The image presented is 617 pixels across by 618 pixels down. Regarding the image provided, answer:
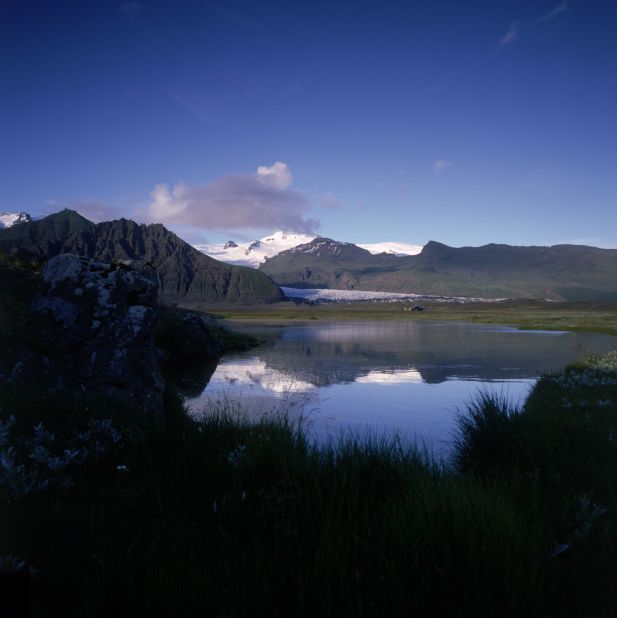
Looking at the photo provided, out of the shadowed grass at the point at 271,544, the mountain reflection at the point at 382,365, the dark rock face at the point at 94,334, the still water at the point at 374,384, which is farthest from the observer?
the mountain reflection at the point at 382,365

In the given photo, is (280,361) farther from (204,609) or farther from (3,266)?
(204,609)

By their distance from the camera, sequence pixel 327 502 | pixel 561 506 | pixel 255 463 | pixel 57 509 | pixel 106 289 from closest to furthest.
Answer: pixel 57 509
pixel 327 502
pixel 561 506
pixel 255 463
pixel 106 289

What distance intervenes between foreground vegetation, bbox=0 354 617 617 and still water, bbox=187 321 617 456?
2496 millimetres

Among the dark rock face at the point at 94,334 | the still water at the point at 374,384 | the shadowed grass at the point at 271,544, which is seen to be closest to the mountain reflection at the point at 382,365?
the still water at the point at 374,384

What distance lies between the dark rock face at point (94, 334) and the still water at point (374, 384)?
183 centimetres

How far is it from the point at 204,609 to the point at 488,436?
6.04 meters

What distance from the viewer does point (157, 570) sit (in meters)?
3.32

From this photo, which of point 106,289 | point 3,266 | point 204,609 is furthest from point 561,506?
point 3,266

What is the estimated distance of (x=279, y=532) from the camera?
401cm

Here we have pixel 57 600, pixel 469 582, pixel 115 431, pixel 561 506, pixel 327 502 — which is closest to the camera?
pixel 57 600

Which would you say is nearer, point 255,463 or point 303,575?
point 303,575

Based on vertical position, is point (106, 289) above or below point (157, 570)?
above

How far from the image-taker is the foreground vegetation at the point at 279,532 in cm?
318

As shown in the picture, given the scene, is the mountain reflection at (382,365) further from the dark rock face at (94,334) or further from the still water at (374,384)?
the dark rock face at (94,334)
